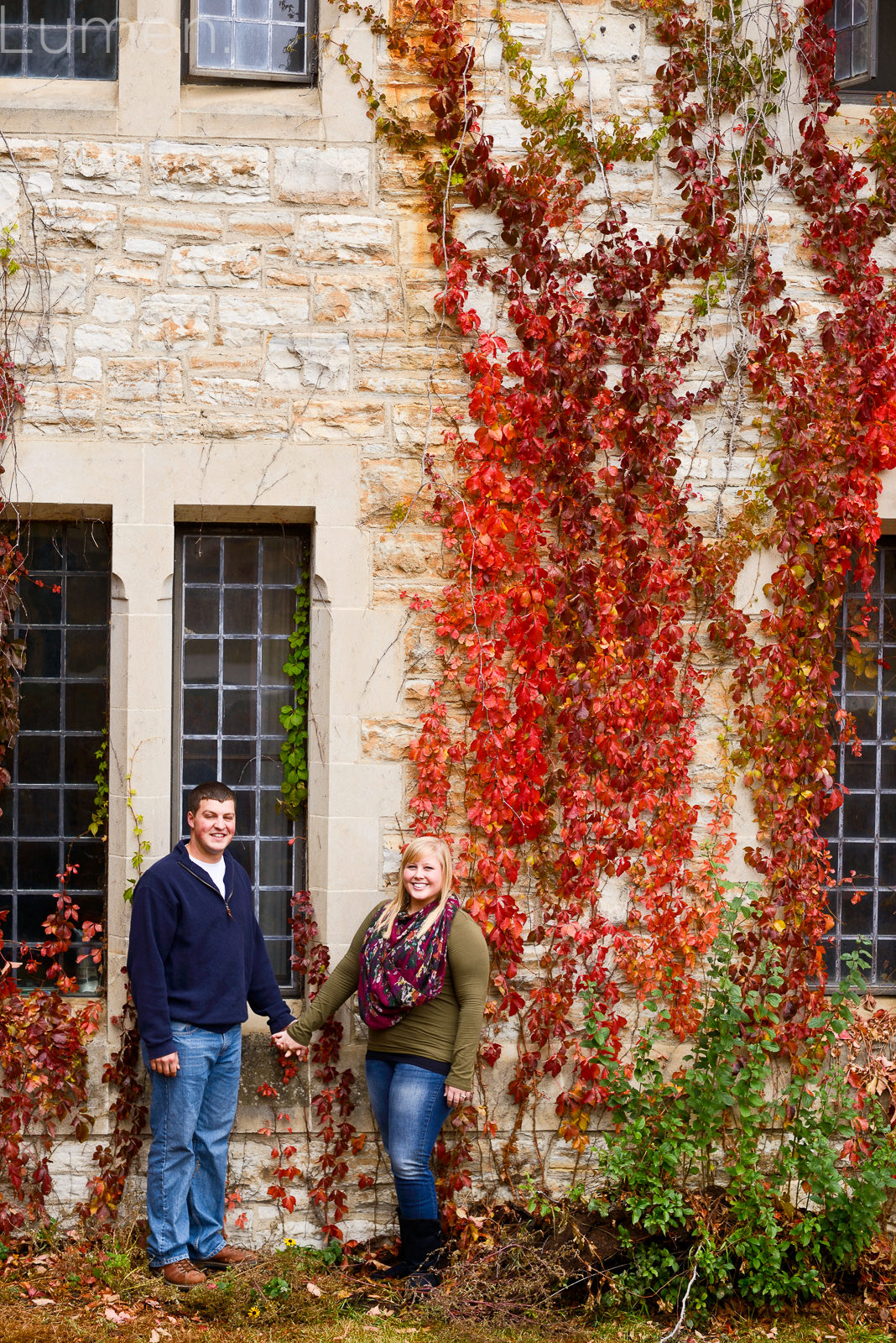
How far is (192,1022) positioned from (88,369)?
106 inches

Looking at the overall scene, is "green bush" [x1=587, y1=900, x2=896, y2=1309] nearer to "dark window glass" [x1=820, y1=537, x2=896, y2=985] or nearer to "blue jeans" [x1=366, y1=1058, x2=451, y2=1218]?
"dark window glass" [x1=820, y1=537, x2=896, y2=985]

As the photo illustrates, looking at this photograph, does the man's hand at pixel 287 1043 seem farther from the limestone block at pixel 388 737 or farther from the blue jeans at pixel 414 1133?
the limestone block at pixel 388 737

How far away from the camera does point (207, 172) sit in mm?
4809

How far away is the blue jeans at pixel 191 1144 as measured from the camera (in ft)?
14.3

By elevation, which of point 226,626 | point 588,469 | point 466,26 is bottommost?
point 226,626

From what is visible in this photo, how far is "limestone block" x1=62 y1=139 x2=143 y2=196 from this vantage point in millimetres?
4762

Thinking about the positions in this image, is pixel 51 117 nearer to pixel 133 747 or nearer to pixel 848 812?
pixel 133 747

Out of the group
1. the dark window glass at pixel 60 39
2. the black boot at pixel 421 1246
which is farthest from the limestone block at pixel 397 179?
the black boot at pixel 421 1246

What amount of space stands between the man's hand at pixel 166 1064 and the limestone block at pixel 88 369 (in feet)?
9.02

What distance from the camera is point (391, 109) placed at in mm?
4855

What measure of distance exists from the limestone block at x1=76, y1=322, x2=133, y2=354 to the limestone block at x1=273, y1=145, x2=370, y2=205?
35.2 inches

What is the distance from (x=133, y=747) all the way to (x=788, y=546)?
295 centimetres

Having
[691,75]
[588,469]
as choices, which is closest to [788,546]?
[588,469]

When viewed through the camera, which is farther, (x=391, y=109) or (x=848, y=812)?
(x=848, y=812)
